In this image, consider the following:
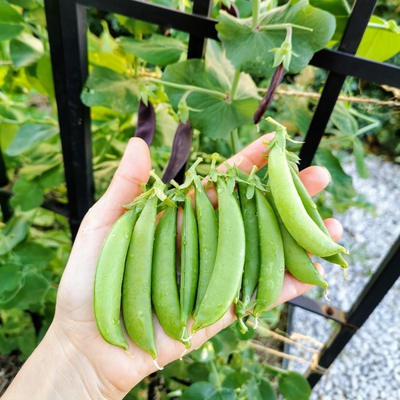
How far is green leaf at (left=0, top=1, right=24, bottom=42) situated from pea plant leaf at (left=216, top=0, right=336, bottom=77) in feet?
1.82

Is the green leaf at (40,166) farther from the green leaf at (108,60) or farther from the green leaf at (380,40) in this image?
the green leaf at (380,40)

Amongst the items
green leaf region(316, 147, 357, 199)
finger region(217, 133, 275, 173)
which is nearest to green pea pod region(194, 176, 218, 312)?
finger region(217, 133, 275, 173)

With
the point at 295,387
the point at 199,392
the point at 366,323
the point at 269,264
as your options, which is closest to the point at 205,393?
the point at 199,392

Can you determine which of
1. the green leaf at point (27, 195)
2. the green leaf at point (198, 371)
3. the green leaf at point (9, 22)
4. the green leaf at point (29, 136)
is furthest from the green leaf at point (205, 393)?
the green leaf at point (9, 22)

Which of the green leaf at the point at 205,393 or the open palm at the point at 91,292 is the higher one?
the open palm at the point at 91,292

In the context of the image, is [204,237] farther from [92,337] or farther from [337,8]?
[337,8]

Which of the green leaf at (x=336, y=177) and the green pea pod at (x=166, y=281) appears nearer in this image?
the green pea pod at (x=166, y=281)

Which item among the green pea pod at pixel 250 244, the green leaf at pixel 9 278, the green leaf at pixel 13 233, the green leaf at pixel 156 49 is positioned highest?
the green leaf at pixel 156 49

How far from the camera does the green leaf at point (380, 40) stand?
0.72 metres

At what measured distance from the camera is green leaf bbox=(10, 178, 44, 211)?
1067mm

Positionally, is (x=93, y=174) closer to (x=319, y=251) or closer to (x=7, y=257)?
(x=7, y=257)

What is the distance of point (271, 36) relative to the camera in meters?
0.71

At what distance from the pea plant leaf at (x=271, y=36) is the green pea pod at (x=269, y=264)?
0.30 meters

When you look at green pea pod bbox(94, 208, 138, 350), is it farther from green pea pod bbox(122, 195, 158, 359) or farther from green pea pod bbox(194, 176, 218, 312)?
green pea pod bbox(194, 176, 218, 312)
